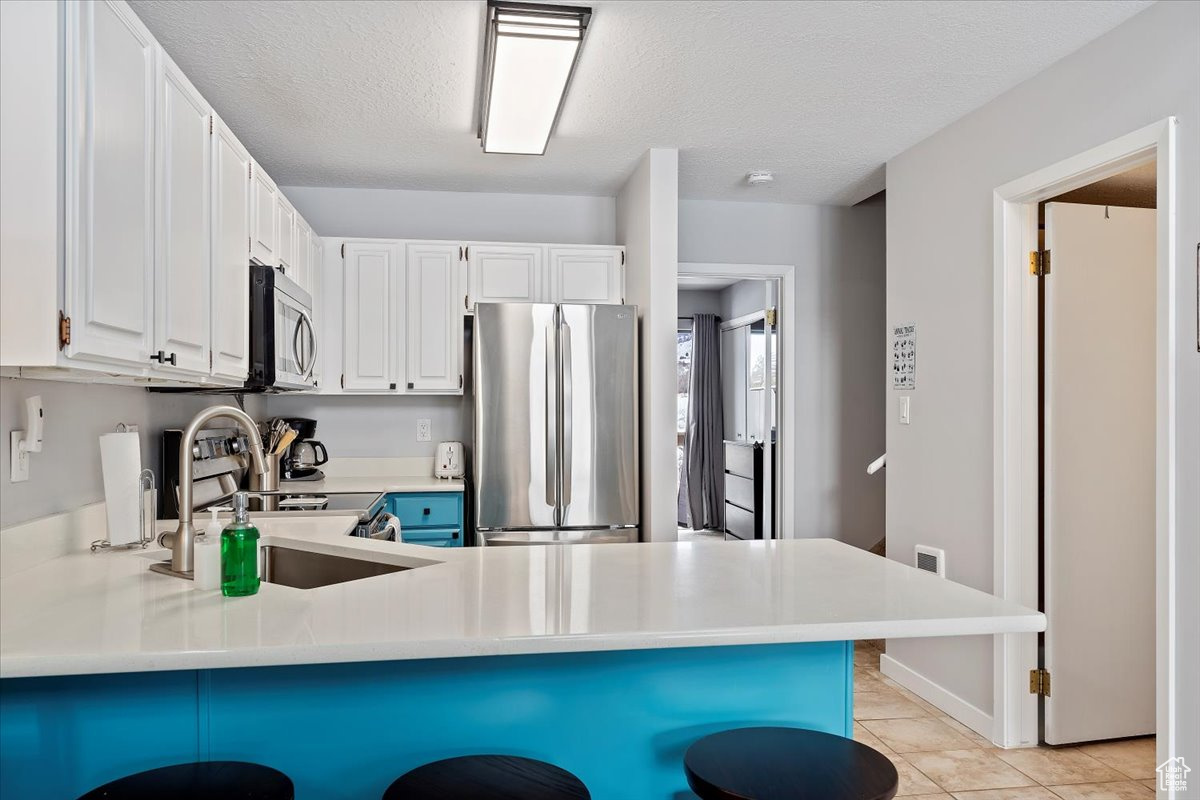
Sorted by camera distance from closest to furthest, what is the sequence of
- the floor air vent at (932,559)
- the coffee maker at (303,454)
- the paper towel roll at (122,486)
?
1. the paper towel roll at (122,486)
2. the floor air vent at (932,559)
3. the coffee maker at (303,454)

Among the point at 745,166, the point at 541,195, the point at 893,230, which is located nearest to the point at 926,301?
the point at 893,230

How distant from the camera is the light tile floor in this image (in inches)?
105

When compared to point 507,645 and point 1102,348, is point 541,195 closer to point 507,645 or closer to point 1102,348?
point 1102,348

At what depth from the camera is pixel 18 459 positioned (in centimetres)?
189

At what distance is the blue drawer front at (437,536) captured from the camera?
3.81 m

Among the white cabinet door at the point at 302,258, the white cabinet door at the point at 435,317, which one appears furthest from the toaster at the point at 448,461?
the white cabinet door at the point at 302,258

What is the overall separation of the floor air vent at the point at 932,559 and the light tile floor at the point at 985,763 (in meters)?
0.59

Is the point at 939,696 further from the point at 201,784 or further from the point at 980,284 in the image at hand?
the point at 201,784

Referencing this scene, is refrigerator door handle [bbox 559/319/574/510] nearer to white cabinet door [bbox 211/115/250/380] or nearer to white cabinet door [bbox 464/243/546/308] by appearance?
white cabinet door [bbox 464/243/546/308]

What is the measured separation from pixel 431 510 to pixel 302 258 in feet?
4.25

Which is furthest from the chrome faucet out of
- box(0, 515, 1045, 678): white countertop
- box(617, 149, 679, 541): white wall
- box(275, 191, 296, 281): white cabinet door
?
box(617, 149, 679, 541): white wall

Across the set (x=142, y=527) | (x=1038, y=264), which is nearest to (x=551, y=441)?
(x=142, y=527)

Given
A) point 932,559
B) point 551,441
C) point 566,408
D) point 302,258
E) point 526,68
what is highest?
point 526,68

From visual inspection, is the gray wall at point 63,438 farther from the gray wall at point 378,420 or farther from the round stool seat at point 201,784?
the gray wall at point 378,420
